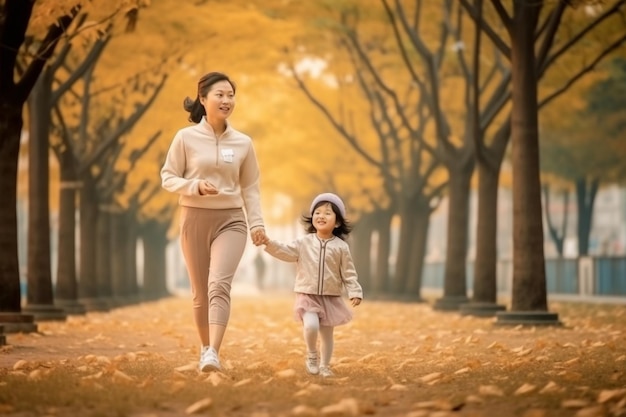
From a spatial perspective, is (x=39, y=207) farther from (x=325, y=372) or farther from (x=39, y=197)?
(x=325, y=372)

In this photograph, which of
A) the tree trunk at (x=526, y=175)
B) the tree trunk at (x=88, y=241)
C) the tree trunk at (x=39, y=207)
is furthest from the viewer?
the tree trunk at (x=88, y=241)

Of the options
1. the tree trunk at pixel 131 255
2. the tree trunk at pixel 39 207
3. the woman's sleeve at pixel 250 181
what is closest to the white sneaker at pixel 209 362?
the woman's sleeve at pixel 250 181

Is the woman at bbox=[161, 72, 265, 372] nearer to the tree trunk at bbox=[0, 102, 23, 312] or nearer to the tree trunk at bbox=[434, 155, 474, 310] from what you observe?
the tree trunk at bbox=[0, 102, 23, 312]

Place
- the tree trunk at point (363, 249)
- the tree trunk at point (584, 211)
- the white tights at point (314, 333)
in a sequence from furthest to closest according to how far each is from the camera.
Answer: the tree trunk at point (363, 249) → the tree trunk at point (584, 211) → the white tights at point (314, 333)

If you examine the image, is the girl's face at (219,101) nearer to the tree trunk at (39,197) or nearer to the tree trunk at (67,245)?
the tree trunk at (39,197)

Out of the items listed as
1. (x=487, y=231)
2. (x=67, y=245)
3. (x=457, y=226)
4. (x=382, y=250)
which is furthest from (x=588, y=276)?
(x=67, y=245)

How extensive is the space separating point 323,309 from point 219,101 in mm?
1746

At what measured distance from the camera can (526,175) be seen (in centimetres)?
1652

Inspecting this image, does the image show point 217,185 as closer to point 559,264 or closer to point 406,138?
point 406,138

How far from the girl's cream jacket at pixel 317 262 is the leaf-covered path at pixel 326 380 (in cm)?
65

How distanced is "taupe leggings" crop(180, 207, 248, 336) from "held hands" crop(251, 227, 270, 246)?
0.22m

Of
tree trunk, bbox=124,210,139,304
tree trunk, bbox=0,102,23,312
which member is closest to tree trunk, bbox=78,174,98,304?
tree trunk, bbox=124,210,139,304

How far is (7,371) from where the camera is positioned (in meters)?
8.87

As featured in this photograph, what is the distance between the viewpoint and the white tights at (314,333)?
27.9 ft
